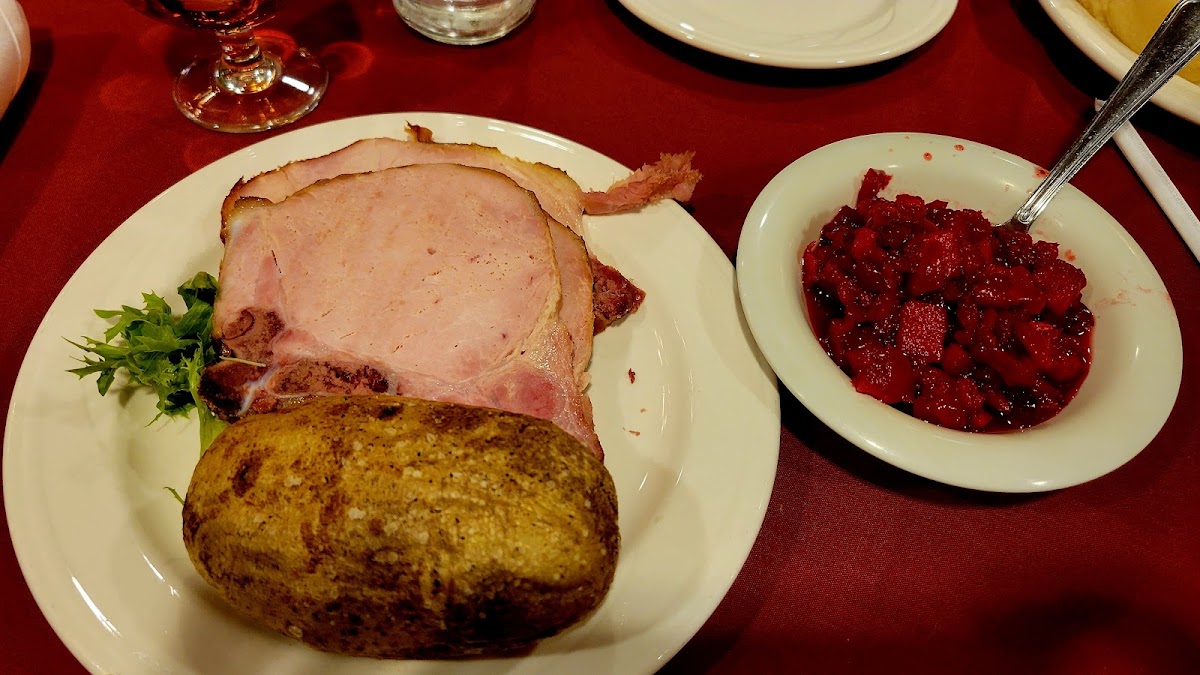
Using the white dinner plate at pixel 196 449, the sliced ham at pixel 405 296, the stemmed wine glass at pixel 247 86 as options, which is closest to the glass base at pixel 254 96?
the stemmed wine glass at pixel 247 86

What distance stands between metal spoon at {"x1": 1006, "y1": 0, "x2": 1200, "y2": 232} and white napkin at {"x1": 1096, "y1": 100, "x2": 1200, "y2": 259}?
563 millimetres

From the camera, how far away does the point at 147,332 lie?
5.06 feet

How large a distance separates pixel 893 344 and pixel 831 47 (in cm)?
116

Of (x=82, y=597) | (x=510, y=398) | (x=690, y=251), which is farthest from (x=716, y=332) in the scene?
(x=82, y=597)

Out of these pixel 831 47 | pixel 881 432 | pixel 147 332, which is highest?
pixel 831 47

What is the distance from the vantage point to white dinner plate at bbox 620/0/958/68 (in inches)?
86.0

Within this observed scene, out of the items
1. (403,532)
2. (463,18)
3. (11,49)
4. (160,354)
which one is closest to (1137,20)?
(463,18)

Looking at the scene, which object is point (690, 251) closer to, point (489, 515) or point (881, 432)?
point (881, 432)

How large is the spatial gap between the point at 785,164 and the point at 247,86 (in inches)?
66.2

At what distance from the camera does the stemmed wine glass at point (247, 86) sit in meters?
2.15

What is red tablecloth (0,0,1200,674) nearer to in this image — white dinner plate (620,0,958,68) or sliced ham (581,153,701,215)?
white dinner plate (620,0,958,68)

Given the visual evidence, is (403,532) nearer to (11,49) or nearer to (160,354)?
(160,354)

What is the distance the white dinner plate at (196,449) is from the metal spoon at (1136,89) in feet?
2.55

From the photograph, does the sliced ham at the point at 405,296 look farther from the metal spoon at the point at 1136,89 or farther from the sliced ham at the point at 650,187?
the metal spoon at the point at 1136,89
